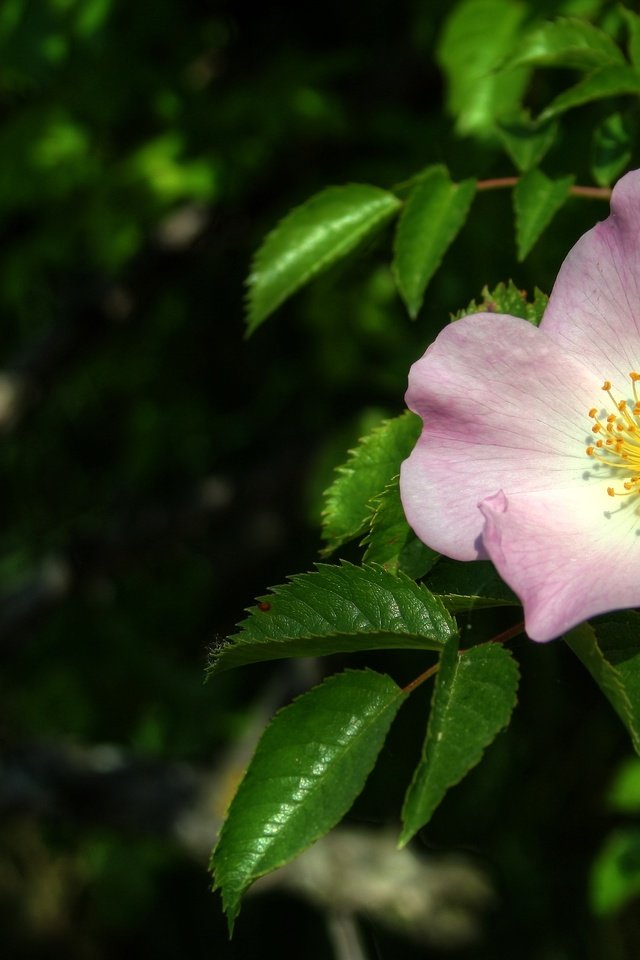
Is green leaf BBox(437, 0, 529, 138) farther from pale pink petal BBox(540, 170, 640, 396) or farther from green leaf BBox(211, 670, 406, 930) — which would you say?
green leaf BBox(211, 670, 406, 930)

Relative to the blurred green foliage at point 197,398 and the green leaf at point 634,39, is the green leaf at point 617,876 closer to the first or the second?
the blurred green foliage at point 197,398

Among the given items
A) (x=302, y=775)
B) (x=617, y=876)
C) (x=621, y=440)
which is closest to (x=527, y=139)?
(x=621, y=440)

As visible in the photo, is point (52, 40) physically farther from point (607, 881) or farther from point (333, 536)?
point (607, 881)

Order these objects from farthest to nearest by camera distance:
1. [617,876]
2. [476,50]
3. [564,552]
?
1. [617,876]
2. [476,50]
3. [564,552]

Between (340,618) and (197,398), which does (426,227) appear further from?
(197,398)

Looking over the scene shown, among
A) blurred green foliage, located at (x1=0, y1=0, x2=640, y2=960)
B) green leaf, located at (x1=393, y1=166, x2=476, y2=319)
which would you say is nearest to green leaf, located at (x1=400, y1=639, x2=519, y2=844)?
green leaf, located at (x1=393, y1=166, x2=476, y2=319)
